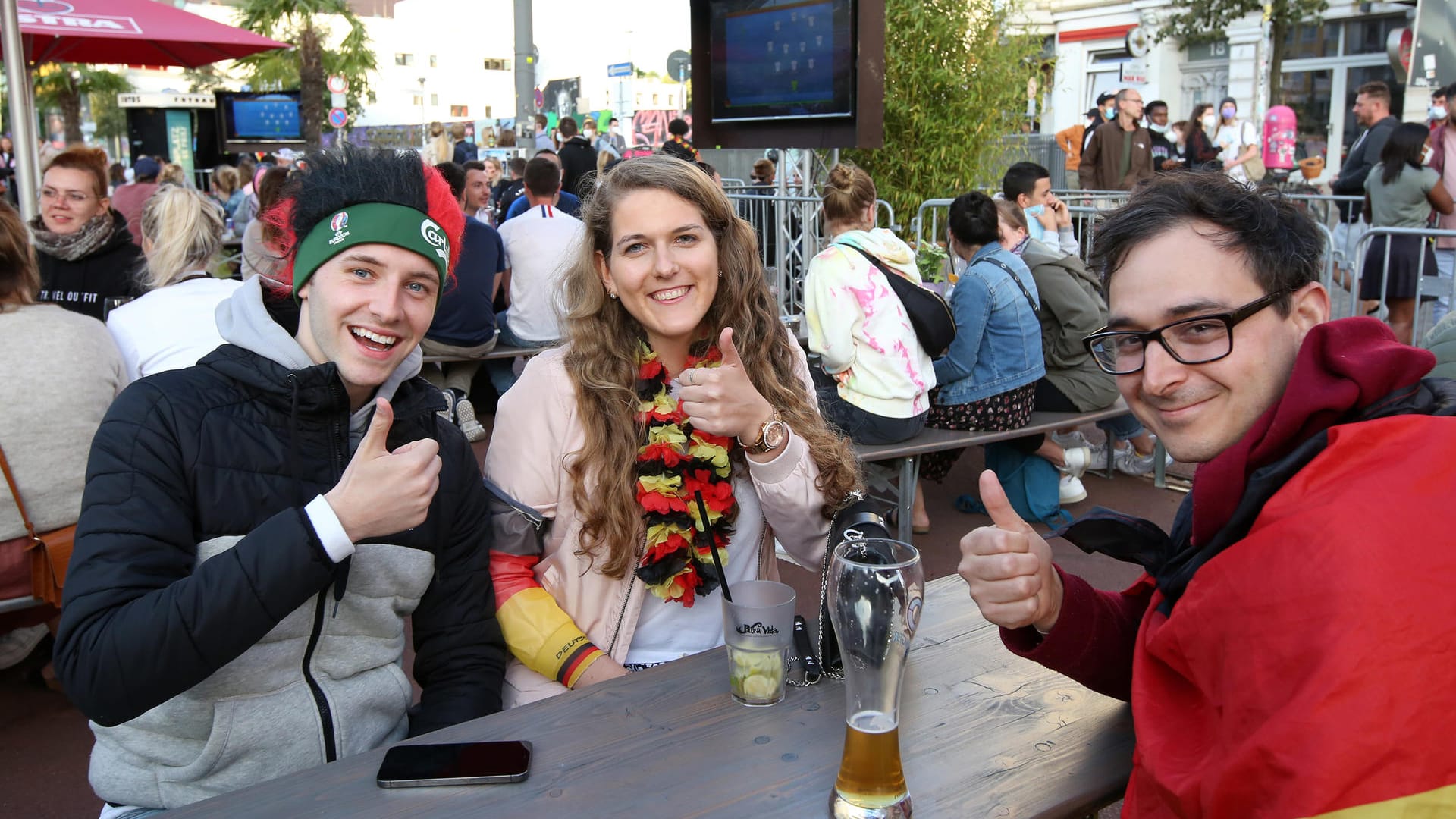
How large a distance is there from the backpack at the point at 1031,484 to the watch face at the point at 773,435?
3565 millimetres

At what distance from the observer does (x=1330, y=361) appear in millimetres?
1233

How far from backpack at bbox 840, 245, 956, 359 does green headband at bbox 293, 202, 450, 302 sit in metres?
3.05

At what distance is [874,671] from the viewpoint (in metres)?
1.34

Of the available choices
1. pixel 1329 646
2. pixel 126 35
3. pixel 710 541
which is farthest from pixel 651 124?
pixel 1329 646

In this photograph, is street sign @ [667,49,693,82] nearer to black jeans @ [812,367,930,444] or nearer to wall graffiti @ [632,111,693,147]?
wall graffiti @ [632,111,693,147]

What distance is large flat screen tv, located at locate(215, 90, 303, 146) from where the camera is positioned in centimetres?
1878

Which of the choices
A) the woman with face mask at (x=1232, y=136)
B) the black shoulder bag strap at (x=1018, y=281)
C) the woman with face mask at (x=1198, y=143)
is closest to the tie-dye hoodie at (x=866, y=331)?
the black shoulder bag strap at (x=1018, y=281)

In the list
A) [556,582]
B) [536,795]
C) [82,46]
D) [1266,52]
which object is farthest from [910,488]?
[1266,52]

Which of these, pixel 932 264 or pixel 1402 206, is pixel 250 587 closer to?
pixel 932 264

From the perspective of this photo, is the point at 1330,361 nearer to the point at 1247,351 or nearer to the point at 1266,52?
the point at 1247,351

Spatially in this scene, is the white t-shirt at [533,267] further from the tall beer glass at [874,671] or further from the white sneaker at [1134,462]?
the tall beer glass at [874,671]

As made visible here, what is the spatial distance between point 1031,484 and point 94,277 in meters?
4.96

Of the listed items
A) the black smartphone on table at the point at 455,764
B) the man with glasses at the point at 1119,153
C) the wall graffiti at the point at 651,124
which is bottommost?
the black smartphone on table at the point at 455,764

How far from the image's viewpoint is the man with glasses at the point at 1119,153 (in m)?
11.5
